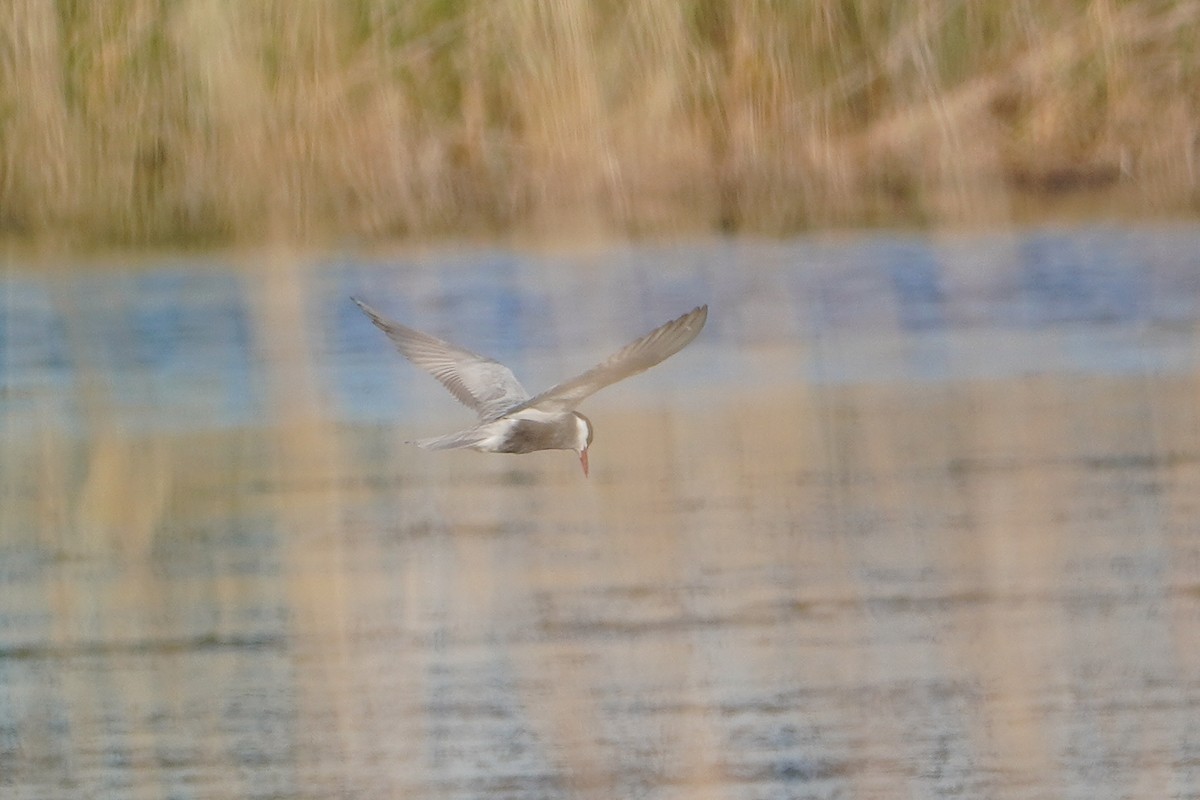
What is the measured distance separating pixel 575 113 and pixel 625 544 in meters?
2.22

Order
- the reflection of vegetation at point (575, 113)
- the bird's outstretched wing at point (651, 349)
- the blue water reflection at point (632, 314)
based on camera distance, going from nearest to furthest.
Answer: the bird's outstretched wing at point (651, 349)
the blue water reflection at point (632, 314)
the reflection of vegetation at point (575, 113)

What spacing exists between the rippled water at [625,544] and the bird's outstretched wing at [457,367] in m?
0.28

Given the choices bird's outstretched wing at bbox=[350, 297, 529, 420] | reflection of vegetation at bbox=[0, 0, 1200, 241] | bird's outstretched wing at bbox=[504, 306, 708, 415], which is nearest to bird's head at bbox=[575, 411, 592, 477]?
bird's outstretched wing at bbox=[350, 297, 529, 420]

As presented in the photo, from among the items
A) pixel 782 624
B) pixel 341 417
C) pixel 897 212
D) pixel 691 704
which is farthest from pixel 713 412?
pixel 897 212

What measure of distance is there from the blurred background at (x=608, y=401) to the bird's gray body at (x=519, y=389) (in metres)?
0.25

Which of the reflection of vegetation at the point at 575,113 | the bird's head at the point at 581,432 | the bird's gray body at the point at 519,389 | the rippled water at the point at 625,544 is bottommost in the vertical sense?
the rippled water at the point at 625,544

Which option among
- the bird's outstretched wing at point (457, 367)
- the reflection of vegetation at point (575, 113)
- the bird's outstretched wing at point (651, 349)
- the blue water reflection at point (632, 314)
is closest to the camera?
the bird's outstretched wing at point (651, 349)

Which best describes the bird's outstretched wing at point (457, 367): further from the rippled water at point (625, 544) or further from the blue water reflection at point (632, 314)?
the blue water reflection at point (632, 314)

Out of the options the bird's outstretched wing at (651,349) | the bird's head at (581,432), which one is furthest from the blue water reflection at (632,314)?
the bird's outstretched wing at (651,349)

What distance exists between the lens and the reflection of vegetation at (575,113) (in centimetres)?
531

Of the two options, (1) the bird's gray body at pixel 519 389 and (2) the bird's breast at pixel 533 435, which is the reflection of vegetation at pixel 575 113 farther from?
(2) the bird's breast at pixel 533 435

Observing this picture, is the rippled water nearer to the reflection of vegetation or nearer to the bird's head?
the bird's head

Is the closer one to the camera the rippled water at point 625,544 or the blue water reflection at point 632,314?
the rippled water at point 625,544

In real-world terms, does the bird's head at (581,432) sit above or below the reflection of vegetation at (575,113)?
below
